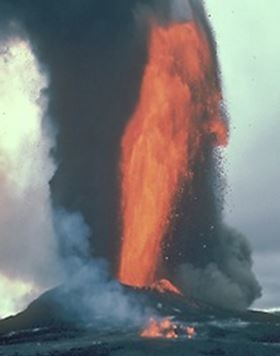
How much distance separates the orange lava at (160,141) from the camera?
18775 cm

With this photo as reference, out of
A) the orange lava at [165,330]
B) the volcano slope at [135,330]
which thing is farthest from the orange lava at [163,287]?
the orange lava at [165,330]

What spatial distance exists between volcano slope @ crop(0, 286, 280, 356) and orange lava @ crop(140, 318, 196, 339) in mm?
832

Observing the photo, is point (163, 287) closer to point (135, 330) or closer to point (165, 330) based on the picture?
point (135, 330)

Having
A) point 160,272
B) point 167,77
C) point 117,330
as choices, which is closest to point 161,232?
point 160,272

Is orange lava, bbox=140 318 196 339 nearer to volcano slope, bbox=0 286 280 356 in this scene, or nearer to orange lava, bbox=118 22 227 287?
volcano slope, bbox=0 286 280 356

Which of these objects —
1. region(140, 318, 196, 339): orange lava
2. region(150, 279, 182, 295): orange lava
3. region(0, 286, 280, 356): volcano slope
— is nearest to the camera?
region(0, 286, 280, 356): volcano slope

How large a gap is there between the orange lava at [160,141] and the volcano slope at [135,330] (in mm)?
18923

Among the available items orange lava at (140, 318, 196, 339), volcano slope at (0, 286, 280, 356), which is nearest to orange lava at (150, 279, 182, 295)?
volcano slope at (0, 286, 280, 356)

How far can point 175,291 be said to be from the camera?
579 ft

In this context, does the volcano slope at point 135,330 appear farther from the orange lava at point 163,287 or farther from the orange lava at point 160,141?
the orange lava at point 160,141

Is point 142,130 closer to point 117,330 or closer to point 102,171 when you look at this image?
point 102,171

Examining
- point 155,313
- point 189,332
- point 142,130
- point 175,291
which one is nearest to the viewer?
point 189,332

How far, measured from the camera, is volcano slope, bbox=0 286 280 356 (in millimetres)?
133375

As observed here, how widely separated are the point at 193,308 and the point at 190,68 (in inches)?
2334
